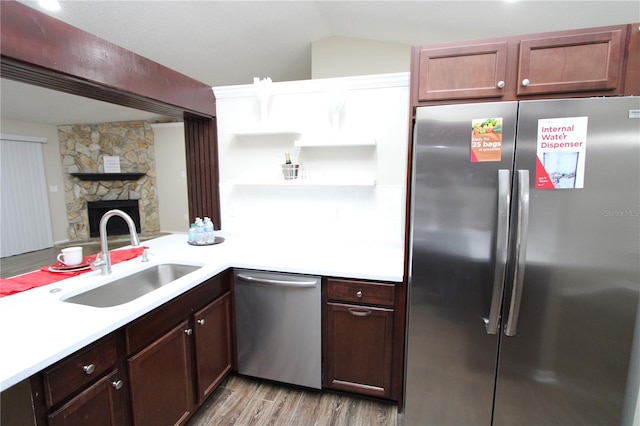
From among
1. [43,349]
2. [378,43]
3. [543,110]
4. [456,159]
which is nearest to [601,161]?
[543,110]

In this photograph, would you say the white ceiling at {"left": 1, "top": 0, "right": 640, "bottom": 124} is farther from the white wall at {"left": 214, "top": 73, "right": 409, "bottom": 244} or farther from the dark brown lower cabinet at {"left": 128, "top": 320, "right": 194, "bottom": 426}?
the dark brown lower cabinet at {"left": 128, "top": 320, "right": 194, "bottom": 426}

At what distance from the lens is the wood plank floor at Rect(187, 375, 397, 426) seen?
1.76 meters

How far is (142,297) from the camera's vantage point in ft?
4.50

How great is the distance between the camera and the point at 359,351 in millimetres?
1830

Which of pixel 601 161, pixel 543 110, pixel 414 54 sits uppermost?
pixel 414 54

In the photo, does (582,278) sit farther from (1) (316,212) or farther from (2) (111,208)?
(2) (111,208)

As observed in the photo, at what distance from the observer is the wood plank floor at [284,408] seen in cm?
176

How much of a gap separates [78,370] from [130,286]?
0.76 metres

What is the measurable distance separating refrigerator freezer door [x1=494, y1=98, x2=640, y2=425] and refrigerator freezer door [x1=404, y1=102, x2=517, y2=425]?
12 centimetres

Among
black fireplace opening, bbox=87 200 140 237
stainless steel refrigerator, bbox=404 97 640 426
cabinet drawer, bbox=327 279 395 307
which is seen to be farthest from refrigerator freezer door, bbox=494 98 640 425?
black fireplace opening, bbox=87 200 140 237

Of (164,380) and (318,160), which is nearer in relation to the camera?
(164,380)

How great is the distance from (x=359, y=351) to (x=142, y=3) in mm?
3491

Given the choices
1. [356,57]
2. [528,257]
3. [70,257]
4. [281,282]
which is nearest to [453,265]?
[528,257]

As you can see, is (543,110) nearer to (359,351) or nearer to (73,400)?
(359,351)
